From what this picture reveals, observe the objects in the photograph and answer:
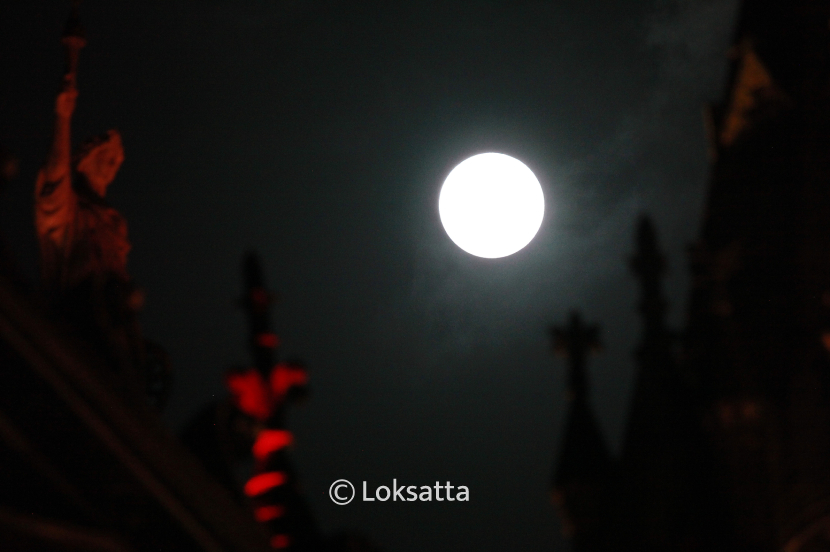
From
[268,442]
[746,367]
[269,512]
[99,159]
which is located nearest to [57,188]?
[99,159]

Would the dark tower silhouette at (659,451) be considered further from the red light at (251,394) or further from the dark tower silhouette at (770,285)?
the red light at (251,394)

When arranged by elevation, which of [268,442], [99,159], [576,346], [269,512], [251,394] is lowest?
[269,512]

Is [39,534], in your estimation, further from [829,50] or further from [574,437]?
[829,50]

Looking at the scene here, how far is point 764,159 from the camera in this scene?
18.2m

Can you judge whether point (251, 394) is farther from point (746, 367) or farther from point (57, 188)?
point (746, 367)

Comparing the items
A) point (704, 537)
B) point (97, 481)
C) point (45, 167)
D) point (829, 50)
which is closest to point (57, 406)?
point (97, 481)

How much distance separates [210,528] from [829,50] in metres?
12.0

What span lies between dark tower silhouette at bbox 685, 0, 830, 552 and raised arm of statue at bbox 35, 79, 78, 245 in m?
8.45

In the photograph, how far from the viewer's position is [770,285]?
1652 cm

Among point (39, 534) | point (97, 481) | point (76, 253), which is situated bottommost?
point (39, 534)

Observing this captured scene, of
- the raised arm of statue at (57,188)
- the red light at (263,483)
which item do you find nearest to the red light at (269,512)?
the red light at (263,483)

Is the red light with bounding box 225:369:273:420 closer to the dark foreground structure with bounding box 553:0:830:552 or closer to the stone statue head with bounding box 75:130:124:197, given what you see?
the stone statue head with bounding box 75:130:124:197

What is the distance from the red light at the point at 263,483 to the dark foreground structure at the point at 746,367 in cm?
570

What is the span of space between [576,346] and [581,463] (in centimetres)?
161
